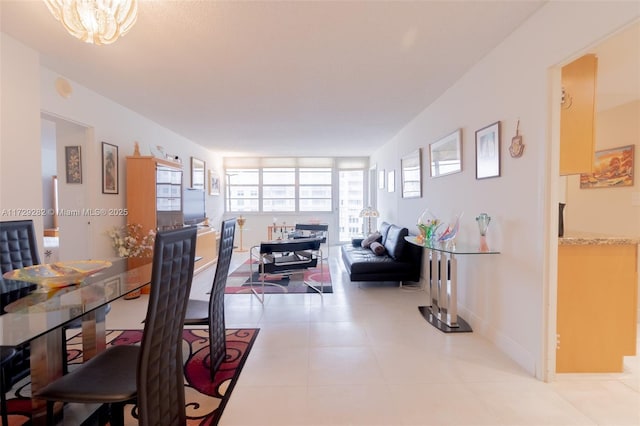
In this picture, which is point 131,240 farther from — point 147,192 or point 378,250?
point 378,250

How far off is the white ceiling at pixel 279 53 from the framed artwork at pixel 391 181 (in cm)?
166

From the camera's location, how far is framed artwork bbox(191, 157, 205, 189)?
628 cm

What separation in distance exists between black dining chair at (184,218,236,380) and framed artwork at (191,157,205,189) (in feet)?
14.7

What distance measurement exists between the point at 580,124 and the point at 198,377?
3.31 meters

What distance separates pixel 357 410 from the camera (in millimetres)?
1814

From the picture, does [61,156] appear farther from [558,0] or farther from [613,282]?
[613,282]

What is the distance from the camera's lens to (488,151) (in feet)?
8.77

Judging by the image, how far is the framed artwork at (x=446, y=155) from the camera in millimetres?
3213

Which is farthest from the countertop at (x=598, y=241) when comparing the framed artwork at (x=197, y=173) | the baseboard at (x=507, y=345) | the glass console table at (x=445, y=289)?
the framed artwork at (x=197, y=173)

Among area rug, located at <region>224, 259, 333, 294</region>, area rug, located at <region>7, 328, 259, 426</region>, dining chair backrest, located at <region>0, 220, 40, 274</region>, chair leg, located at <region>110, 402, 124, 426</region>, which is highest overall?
dining chair backrest, located at <region>0, 220, 40, 274</region>

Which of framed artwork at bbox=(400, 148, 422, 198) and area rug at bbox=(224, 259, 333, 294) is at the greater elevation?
framed artwork at bbox=(400, 148, 422, 198)

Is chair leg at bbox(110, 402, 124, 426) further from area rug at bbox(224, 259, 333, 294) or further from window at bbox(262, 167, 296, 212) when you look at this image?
window at bbox(262, 167, 296, 212)

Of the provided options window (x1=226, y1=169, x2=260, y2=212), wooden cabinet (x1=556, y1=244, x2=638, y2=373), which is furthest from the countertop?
window (x1=226, y1=169, x2=260, y2=212)

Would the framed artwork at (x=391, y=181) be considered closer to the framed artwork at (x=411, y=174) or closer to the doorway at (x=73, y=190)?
the framed artwork at (x=411, y=174)
